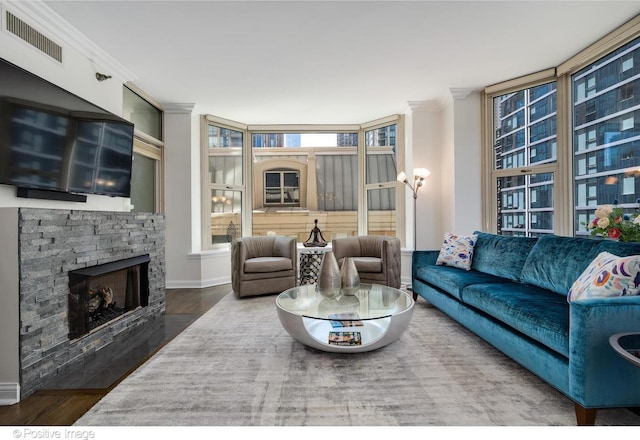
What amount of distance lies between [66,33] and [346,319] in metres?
3.18

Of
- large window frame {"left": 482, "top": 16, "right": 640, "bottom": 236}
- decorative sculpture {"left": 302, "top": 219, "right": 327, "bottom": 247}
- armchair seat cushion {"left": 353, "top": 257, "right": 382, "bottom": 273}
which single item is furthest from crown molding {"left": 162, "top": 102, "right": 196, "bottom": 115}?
large window frame {"left": 482, "top": 16, "right": 640, "bottom": 236}

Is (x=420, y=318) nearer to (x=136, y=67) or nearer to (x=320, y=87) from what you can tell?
(x=320, y=87)

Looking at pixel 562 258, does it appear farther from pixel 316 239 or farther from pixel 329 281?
pixel 316 239

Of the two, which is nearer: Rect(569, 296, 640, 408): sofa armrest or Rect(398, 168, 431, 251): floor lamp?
Rect(569, 296, 640, 408): sofa armrest

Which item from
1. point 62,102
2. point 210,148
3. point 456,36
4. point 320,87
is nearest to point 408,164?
point 320,87

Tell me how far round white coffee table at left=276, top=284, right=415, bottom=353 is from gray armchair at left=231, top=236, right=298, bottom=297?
4.30 ft

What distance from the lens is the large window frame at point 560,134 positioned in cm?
300

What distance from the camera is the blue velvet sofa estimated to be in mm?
1397

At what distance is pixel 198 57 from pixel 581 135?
3983 mm

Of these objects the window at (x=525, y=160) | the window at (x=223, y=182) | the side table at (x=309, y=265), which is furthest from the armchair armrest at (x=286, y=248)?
the window at (x=525, y=160)

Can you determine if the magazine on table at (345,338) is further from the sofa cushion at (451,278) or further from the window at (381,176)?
the window at (381,176)

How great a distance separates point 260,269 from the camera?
384 cm

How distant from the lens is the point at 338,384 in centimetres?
180

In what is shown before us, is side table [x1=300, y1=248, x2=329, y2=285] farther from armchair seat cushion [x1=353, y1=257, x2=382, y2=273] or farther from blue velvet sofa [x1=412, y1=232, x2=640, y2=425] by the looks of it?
blue velvet sofa [x1=412, y1=232, x2=640, y2=425]
